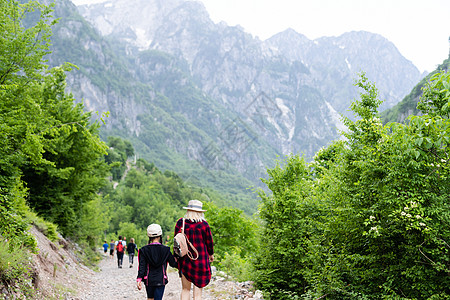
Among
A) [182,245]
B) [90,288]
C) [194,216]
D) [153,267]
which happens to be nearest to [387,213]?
[194,216]

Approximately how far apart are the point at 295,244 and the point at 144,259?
556cm

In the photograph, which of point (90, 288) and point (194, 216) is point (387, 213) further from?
point (90, 288)

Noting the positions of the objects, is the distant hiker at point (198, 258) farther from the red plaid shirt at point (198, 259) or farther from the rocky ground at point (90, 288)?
the rocky ground at point (90, 288)

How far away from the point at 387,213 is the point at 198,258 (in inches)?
138

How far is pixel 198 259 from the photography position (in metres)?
5.68

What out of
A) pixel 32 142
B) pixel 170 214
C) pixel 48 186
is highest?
pixel 170 214

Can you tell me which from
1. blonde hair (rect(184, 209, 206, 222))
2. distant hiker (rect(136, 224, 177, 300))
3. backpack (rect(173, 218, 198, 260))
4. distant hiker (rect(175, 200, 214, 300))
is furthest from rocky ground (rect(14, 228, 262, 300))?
blonde hair (rect(184, 209, 206, 222))

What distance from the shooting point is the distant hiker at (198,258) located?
222 inches

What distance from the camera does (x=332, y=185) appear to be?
8.11 m

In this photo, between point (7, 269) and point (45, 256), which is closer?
point (7, 269)

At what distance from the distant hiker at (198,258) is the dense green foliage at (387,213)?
2.75 metres

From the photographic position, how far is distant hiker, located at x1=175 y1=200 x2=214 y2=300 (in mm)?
5633

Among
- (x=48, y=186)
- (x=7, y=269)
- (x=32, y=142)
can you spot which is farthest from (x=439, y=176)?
(x=48, y=186)

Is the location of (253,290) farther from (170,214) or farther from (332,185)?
(170,214)
